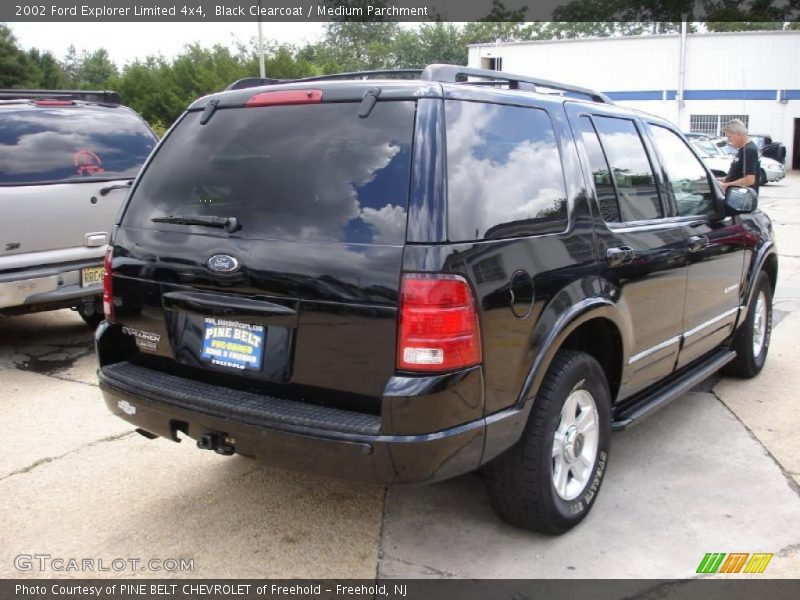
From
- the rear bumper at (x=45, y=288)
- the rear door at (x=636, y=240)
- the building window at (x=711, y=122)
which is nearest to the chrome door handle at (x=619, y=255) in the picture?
the rear door at (x=636, y=240)

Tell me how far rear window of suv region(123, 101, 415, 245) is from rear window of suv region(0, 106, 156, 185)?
2.78 metres

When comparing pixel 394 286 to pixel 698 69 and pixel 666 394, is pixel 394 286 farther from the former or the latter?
pixel 698 69

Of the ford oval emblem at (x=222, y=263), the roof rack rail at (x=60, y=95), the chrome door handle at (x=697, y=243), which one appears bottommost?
the chrome door handle at (x=697, y=243)

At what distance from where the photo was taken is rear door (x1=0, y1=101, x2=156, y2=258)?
17.8ft

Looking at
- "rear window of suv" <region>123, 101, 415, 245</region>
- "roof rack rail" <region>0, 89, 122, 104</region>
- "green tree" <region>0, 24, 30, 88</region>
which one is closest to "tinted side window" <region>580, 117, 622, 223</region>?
"rear window of suv" <region>123, 101, 415, 245</region>

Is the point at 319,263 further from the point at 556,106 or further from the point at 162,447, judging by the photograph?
the point at 162,447

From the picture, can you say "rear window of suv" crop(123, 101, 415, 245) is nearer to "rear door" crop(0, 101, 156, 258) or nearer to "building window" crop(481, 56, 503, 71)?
"rear door" crop(0, 101, 156, 258)

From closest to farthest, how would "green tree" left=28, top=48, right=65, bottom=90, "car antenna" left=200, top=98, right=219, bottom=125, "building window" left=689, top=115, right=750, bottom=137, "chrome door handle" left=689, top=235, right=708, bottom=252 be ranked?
"car antenna" left=200, top=98, right=219, bottom=125 → "chrome door handle" left=689, top=235, right=708, bottom=252 → "building window" left=689, top=115, right=750, bottom=137 → "green tree" left=28, top=48, right=65, bottom=90

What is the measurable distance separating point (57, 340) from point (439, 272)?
5121mm

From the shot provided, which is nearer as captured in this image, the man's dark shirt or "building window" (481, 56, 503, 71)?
the man's dark shirt

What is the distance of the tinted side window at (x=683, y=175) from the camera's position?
14.0 feet

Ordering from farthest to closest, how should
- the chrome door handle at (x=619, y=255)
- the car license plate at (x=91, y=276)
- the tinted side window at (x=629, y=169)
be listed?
the car license plate at (x=91, y=276)
the tinted side window at (x=629, y=169)
the chrome door handle at (x=619, y=255)

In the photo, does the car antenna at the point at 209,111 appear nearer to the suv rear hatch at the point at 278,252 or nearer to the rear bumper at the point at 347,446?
the suv rear hatch at the point at 278,252

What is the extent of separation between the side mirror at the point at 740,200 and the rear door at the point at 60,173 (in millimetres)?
4454
